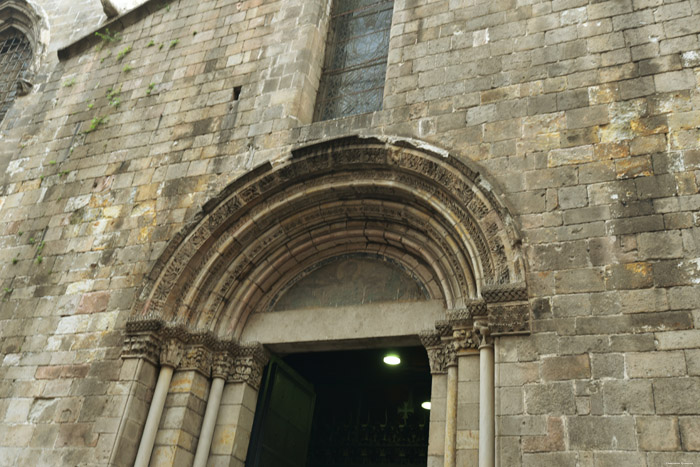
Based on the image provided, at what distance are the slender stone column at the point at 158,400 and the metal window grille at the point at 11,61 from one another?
21.7 ft

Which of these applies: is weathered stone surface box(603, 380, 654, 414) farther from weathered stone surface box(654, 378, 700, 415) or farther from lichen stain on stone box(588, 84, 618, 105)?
lichen stain on stone box(588, 84, 618, 105)

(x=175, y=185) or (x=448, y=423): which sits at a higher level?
(x=175, y=185)

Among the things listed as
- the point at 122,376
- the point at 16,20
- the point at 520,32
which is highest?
the point at 16,20

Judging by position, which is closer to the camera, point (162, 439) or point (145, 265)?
point (162, 439)

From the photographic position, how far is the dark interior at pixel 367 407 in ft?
25.0

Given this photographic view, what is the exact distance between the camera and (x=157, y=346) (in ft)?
20.4

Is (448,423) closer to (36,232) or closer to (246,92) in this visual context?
(246,92)

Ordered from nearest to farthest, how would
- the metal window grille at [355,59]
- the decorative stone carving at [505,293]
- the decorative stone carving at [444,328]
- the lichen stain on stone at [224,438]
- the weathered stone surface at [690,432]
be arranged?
the weathered stone surface at [690,432] → the decorative stone carving at [505,293] → the decorative stone carving at [444,328] → the lichen stain on stone at [224,438] → the metal window grille at [355,59]

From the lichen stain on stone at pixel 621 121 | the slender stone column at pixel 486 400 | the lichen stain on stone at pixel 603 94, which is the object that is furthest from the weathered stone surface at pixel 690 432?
the lichen stain on stone at pixel 603 94

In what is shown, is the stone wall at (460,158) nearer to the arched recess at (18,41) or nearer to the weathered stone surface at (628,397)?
the weathered stone surface at (628,397)

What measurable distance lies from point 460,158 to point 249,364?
293 centimetres

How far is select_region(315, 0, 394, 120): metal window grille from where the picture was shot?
24.7 ft

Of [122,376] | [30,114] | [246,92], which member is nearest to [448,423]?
[122,376]

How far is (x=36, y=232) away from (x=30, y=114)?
2.47 m
